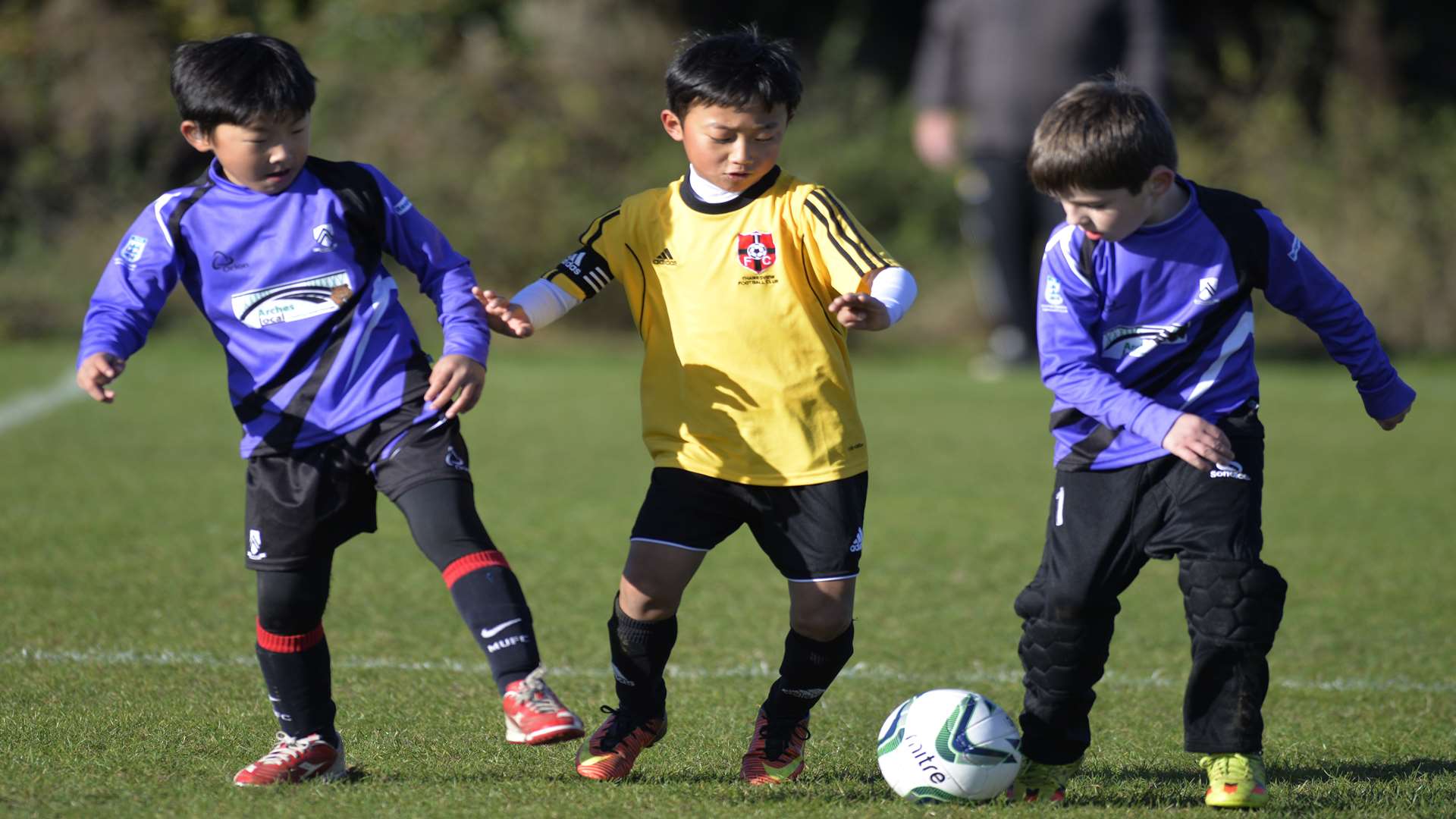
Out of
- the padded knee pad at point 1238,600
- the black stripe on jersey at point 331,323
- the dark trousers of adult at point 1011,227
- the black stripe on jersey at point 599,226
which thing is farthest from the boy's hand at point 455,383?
the dark trousers of adult at point 1011,227

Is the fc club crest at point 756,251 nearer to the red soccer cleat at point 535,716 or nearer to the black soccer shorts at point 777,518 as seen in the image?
the black soccer shorts at point 777,518

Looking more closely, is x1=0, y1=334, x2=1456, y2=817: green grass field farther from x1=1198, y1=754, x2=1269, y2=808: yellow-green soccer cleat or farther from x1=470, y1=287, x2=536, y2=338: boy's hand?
x1=470, y1=287, x2=536, y2=338: boy's hand

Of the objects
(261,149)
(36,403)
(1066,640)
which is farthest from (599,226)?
(36,403)

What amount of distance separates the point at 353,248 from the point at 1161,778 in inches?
78.9

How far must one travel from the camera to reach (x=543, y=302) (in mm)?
3496

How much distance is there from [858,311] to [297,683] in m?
1.38

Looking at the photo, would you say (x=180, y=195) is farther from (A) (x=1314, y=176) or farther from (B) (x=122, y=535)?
(A) (x=1314, y=176)

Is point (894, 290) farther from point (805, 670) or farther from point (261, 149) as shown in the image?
point (261, 149)

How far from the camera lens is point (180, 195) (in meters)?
3.43

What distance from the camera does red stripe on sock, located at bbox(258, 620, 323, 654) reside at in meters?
3.43

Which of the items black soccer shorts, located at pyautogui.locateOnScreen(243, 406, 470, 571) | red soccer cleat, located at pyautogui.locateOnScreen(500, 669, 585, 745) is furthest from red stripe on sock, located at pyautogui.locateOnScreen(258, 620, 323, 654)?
red soccer cleat, located at pyautogui.locateOnScreen(500, 669, 585, 745)

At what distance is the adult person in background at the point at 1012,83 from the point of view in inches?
440

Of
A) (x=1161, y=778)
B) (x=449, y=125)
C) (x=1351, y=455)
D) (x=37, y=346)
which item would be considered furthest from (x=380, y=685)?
(x=449, y=125)

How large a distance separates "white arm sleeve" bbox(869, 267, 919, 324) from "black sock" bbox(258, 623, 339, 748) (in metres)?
1.36
